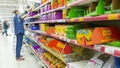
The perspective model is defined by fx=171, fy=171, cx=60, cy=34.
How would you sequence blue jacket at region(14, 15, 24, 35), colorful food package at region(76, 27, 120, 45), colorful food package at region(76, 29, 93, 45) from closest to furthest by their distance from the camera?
colorful food package at region(76, 27, 120, 45)
colorful food package at region(76, 29, 93, 45)
blue jacket at region(14, 15, 24, 35)

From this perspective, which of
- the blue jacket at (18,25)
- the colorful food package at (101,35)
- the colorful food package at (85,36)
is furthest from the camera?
the blue jacket at (18,25)

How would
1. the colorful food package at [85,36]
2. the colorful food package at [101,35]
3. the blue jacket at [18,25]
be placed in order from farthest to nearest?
the blue jacket at [18,25] < the colorful food package at [85,36] < the colorful food package at [101,35]

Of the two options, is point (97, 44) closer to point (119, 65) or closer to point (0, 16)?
point (119, 65)

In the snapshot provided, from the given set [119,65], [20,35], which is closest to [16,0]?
[20,35]

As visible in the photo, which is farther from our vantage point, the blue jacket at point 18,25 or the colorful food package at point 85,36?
the blue jacket at point 18,25

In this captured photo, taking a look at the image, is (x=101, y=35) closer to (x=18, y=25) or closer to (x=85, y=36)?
(x=85, y=36)

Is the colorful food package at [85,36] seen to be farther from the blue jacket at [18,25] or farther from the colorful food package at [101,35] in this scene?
the blue jacket at [18,25]

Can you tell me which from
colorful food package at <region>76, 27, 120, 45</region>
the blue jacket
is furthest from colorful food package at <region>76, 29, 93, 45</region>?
the blue jacket

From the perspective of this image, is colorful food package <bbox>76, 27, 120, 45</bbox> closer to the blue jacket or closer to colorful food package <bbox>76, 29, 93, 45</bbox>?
colorful food package <bbox>76, 29, 93, 45</bbox>

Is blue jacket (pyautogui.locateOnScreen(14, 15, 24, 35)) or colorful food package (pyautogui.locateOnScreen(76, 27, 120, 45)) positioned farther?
blue jacket (pyautogui.locateOnScreen(14, 15, 24, 35))

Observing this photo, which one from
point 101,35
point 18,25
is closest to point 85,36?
point 101,35

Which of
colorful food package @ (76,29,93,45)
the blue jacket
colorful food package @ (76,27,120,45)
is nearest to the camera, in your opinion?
colorful food package @ (76,27,120,45)

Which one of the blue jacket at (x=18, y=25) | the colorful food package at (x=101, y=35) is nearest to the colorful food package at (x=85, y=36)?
the colorful food package at (x=101, y=35)

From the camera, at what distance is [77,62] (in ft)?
7.84
